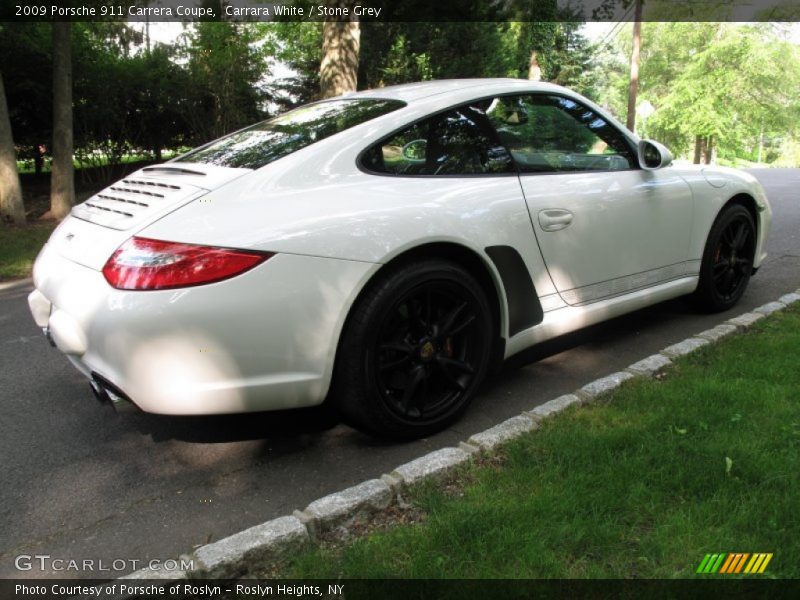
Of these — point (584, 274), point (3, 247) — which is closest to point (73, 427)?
point (584, 274)

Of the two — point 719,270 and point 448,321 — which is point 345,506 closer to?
point 448,321

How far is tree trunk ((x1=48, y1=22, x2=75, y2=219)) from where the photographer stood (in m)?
9.30

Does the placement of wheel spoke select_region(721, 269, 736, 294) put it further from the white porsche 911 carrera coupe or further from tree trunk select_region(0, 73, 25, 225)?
tree trunk select_region(0, 73, 25, 225)

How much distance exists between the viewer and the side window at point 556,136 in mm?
3148

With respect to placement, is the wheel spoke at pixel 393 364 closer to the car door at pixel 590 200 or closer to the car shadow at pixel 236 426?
the car shadow at pixel 236 426

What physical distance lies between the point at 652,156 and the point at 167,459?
9.77 ft

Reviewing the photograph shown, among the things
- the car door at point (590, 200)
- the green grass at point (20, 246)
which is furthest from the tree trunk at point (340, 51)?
the car door at point (590, 200)

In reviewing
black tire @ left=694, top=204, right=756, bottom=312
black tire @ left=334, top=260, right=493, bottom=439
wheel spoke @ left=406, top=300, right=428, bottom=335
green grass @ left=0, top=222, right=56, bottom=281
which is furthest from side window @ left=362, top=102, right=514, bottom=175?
green grass @ left=0, top=222, right=56, bottom=281

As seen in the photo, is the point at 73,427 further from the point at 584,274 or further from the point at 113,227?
the point at 584,274

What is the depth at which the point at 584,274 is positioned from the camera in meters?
3.25

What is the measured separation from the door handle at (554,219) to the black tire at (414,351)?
1.67 ft

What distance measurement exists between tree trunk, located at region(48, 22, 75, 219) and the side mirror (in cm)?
876

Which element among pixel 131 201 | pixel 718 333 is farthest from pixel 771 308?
pixel 131 201

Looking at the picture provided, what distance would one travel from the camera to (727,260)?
13.9 feet
